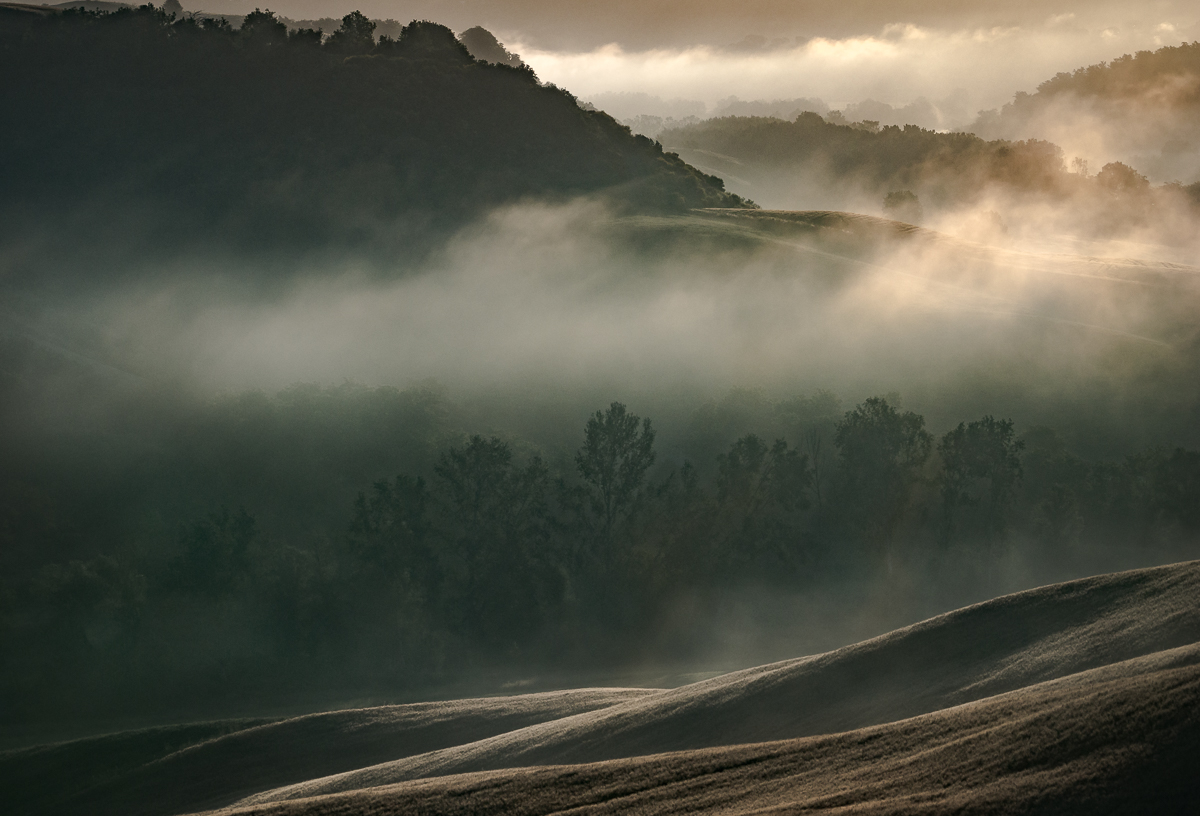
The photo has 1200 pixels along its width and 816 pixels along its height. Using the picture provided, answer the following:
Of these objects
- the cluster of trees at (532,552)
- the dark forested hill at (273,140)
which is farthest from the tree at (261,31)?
the cluster of trees at (532,552)

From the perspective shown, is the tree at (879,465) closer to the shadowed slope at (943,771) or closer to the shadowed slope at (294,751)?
the shadowed slope at (294,751)

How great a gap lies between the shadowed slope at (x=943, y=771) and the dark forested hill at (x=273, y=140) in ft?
466

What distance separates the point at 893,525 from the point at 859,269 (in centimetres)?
6581

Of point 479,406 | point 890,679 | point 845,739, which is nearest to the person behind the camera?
point 845,739

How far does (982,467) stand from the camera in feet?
271

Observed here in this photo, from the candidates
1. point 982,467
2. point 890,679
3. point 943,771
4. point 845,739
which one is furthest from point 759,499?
point 943,771

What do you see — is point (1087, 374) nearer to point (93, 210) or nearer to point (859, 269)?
point (859, 269)

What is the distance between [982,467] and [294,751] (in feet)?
212

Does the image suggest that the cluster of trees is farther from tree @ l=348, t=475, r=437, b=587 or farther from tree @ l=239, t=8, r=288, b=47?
tree @ l=239, t=8, r=288, b=47

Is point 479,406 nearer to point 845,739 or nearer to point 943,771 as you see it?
point 845,739

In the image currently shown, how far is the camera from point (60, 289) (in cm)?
13612

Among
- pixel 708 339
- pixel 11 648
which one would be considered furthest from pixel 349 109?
pixel 11 648

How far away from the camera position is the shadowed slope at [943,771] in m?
13.2

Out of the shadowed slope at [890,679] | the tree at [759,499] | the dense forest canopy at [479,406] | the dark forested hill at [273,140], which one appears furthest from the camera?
the dark forested hill at [273,140]
